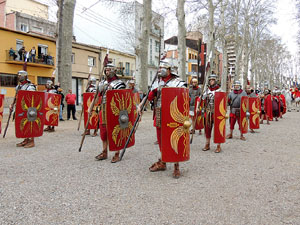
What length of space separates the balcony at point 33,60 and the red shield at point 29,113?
19050 millimetres

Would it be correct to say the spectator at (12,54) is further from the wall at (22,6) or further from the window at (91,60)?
the window at (91,60)

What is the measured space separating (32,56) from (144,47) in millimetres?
12480

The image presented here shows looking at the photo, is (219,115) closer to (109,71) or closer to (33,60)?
(109,71)

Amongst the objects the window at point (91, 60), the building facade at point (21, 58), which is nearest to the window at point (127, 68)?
the window at point (91, 60)

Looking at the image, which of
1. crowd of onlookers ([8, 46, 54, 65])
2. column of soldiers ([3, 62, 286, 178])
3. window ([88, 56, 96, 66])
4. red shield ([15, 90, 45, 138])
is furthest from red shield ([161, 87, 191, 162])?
window ([88, 56, 96, 66])

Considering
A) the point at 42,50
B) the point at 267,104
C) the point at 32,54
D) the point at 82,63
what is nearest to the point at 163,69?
the point at 267,104

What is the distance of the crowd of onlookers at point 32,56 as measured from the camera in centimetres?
2187

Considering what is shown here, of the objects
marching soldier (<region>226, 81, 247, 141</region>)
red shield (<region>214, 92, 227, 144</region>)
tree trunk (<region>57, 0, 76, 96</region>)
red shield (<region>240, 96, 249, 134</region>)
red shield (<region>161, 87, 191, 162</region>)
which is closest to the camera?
red shield (<region>161, 87, 191, 162</region>)

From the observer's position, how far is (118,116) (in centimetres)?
434

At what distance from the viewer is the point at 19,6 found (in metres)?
30.4

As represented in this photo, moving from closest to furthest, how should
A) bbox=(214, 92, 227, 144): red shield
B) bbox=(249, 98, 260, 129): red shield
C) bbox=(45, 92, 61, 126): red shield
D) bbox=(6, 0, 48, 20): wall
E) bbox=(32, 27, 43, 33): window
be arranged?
1. bbox=(214, 92, 227, 144): red shield
2. bbox=(45, 92, 61, 126): red shield
3. bbox=(249, 98, 260, 129): red shield
4. bbox=(32, 27, 43, 33): window
5. bbox=(6, 0, 48, 20): wall

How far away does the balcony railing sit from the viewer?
22.1 metres

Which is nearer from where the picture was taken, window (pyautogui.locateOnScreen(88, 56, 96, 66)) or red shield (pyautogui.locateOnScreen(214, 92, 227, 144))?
red shield (pyautogui.locateOnScreen(214, 92, 227, 144))

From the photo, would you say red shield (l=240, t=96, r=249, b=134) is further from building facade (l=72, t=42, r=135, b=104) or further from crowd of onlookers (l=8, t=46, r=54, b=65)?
building facade (l=72, t=42, r=135, b=104)
